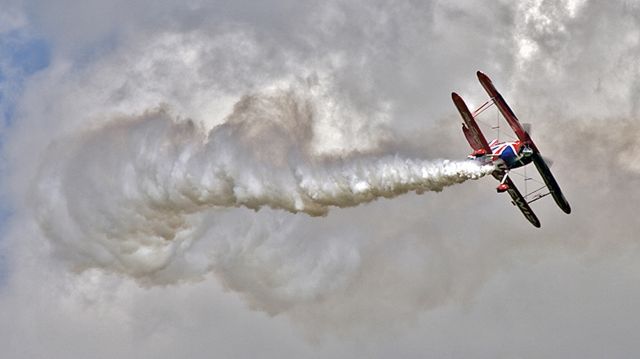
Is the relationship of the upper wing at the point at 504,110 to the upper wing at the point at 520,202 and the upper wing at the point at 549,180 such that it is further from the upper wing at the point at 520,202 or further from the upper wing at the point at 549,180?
the upper wing at the point at 520,202

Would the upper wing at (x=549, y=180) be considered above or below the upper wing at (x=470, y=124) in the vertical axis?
below

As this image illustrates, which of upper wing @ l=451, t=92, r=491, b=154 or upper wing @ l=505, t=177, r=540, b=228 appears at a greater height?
upper wing @ l=451, t=92, r=491, b=154

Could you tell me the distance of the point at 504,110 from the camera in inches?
5969

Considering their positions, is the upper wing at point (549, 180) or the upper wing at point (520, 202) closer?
the upper wing at point (549, 180)

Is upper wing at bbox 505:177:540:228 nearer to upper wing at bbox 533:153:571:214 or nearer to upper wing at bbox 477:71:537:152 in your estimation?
upper wing at bbox 533:153:571:214

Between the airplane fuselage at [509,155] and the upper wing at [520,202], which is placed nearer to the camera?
the airplane fuselage at [509,155]

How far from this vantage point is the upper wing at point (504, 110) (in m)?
150

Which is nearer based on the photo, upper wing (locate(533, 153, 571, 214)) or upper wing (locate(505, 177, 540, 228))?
upper wing (locate(533, 153, 571, 214))

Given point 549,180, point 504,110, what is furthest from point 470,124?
point 549,180

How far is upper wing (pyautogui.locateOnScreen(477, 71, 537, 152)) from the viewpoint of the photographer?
150500mm

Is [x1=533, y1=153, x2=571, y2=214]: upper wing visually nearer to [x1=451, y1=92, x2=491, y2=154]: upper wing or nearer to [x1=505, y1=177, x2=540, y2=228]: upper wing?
[x1=505, y1=177, x2=540, y2=228]: upper wing

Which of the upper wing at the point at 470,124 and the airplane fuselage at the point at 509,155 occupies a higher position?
the upper wing at the point at 470,124

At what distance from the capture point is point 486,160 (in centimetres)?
15162

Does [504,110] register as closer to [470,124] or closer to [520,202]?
[470,124]
